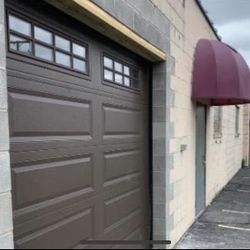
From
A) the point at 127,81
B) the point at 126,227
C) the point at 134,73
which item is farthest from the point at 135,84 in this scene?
the point at 126,227

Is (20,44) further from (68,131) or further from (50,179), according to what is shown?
(50,179)

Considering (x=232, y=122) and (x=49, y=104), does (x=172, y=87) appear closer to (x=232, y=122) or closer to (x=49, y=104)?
(x=49, y=104)

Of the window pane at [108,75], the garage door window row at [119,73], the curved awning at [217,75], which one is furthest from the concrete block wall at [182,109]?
the window pane at [108,75]

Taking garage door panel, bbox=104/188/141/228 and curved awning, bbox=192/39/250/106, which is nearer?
garage door panel, bbox=104/188/141/228

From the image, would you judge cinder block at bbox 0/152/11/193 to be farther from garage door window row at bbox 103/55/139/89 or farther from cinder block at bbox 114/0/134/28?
cinder block at bbox 114/0/134/28

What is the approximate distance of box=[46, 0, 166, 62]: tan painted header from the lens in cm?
314

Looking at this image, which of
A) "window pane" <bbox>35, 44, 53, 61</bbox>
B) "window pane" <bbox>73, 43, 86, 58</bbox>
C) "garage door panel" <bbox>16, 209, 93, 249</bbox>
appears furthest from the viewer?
"window pane" <bbox>73, 43, 86, 58</bbox>

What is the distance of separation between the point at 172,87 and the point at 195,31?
223 centimetres

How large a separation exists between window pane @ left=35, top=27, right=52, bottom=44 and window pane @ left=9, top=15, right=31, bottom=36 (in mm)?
106

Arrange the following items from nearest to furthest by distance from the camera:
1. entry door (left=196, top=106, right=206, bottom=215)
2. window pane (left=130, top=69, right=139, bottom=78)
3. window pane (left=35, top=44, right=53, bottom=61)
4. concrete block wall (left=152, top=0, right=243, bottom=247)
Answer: window pane (left=35, top=44, right=53, bottom=61) → window pane (left=130, top=69, right=139, bottom=78) → concrete block wall (left=152, top=0, right=243, bottom=247) → entry door (left=196, top=106, right=206, bottom=215)

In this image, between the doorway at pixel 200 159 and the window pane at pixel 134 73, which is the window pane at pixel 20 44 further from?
A: the doorway at pixel 200 159

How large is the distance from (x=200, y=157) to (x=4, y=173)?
6149mm

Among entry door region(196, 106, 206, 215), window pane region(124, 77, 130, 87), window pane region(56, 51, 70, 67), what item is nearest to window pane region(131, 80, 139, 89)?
window pane region(124, 77, 130, 87)

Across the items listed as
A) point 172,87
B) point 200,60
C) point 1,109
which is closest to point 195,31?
point 200,60
